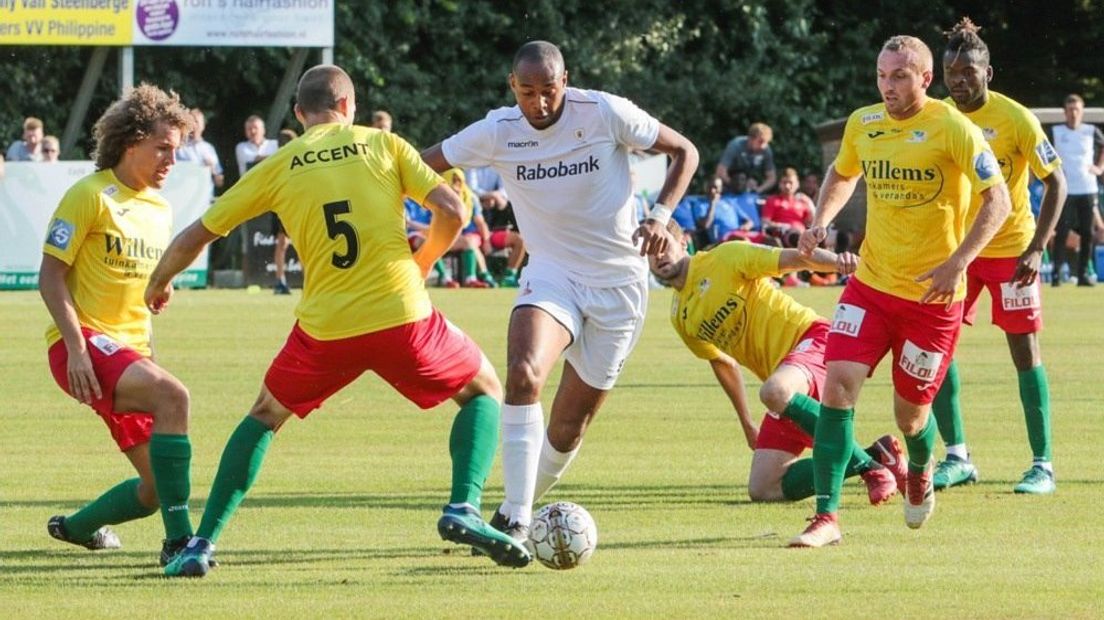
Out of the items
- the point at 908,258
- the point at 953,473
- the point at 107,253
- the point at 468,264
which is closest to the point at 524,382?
the point at 107,253

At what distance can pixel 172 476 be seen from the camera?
741 cm

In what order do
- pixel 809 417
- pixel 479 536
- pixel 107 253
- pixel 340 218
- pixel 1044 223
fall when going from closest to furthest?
pixel 479 536, pixel 340 218, pixel 107 253, pixel 809 417, pixel 1044 223

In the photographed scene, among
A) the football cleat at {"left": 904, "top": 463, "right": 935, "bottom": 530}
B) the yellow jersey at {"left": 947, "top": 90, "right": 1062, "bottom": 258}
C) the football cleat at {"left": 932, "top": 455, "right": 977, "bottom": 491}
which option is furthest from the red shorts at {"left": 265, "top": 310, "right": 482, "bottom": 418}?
the yellow jersey at {"left": 947, "top": 90, "right": 1062, "bottom": 258}

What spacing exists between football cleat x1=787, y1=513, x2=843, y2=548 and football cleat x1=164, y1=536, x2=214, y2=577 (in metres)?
2.20

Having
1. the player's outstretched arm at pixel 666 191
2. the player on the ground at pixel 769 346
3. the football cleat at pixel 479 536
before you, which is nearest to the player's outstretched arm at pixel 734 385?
the player on the ground at pixel 769 346

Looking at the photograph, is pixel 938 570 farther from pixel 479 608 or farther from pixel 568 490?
pixel 568 490

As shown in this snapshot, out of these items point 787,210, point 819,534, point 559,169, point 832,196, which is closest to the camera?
point 819,534

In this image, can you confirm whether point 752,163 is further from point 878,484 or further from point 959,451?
point 878,484

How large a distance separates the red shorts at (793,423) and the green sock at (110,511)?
290 centimetres

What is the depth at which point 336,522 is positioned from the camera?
859cm

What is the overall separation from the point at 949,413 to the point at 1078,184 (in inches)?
655

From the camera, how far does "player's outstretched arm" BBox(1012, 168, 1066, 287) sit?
9.48 m

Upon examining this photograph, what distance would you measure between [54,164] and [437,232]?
1862cm

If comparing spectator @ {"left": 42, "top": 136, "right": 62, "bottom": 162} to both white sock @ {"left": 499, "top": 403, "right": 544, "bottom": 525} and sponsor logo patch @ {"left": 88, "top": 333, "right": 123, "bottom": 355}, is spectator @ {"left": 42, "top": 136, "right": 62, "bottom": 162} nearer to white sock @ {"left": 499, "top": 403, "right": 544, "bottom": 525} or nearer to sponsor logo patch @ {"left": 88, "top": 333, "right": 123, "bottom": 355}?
sponsor logo patch @ {"left": 88, "top": 333, "right": 123, "bottom": 355}
